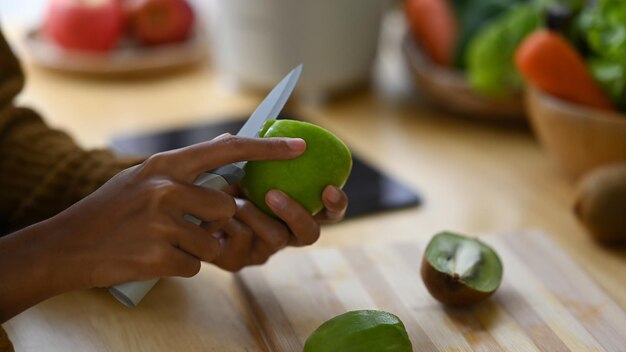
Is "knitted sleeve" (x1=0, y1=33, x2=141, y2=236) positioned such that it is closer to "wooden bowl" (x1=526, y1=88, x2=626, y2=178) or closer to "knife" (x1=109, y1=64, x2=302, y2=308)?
"knife" (x1=109, y1=64, x2=302, y2=308)

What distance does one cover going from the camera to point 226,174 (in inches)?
30.4

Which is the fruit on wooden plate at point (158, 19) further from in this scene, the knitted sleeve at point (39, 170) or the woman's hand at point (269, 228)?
the woman's hand at point (269, 228)

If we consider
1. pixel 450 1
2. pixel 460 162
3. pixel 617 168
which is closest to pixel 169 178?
pixel 617 168

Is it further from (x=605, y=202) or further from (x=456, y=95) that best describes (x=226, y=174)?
(x=456, y=95)

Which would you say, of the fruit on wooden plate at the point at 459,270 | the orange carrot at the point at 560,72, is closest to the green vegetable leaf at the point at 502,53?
the orange carrot at the point at 560,72

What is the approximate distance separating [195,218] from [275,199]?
0.08 meters

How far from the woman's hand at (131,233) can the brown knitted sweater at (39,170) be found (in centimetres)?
23

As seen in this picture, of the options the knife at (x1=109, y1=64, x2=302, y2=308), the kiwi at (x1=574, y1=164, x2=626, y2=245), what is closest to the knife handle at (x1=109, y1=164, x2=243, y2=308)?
the knife at (x1=109, y1=64, x2=302, y2=308)

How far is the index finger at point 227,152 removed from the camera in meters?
0.71

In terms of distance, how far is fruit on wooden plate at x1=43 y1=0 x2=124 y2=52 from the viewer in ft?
5.11

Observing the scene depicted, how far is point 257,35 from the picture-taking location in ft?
4.84

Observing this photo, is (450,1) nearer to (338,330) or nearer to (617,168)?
(617,168)

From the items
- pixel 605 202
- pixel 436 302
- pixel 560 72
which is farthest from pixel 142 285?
pixel 560 72

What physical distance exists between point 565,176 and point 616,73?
170 millimetres
